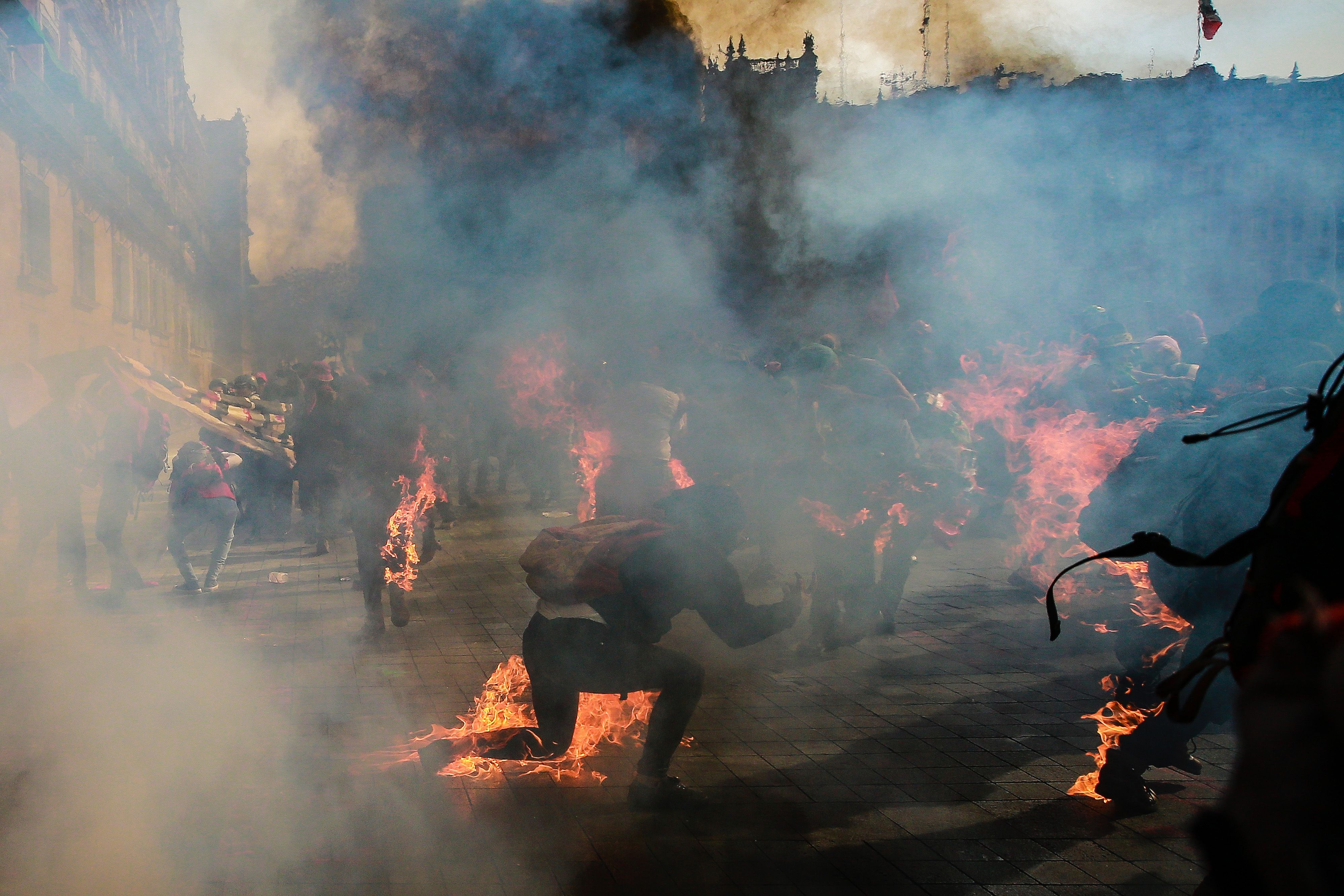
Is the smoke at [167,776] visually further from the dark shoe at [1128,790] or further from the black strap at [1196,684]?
the dark shoe at [1128,790]

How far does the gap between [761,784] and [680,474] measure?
3.08 meters

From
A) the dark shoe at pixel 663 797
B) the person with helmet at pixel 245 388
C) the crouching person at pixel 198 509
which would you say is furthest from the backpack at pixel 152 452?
the person with helmet at pixel 245 388

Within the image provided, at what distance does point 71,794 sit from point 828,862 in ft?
8.78

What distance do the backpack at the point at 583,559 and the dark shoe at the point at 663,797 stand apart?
0.71m

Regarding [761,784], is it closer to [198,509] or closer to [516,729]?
[516,729]

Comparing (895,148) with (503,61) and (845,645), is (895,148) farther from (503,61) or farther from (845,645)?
(845,645)

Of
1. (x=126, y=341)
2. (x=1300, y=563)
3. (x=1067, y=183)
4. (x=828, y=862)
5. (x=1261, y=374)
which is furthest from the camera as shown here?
(x=126, y=341)

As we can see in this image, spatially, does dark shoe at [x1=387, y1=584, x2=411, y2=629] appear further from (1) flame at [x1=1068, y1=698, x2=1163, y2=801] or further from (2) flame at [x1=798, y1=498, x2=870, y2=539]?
(1) flame at [x1=1068, y1=698, x2=1163, y2=801]

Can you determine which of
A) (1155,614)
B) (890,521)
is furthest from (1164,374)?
(1155,614)

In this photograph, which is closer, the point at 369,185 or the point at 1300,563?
the point at 1300,563

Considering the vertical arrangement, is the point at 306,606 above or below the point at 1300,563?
below

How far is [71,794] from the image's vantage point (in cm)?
317

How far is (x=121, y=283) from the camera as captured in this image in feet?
54.4

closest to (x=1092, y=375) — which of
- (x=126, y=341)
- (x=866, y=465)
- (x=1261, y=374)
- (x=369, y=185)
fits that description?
(x=866, y=465)
